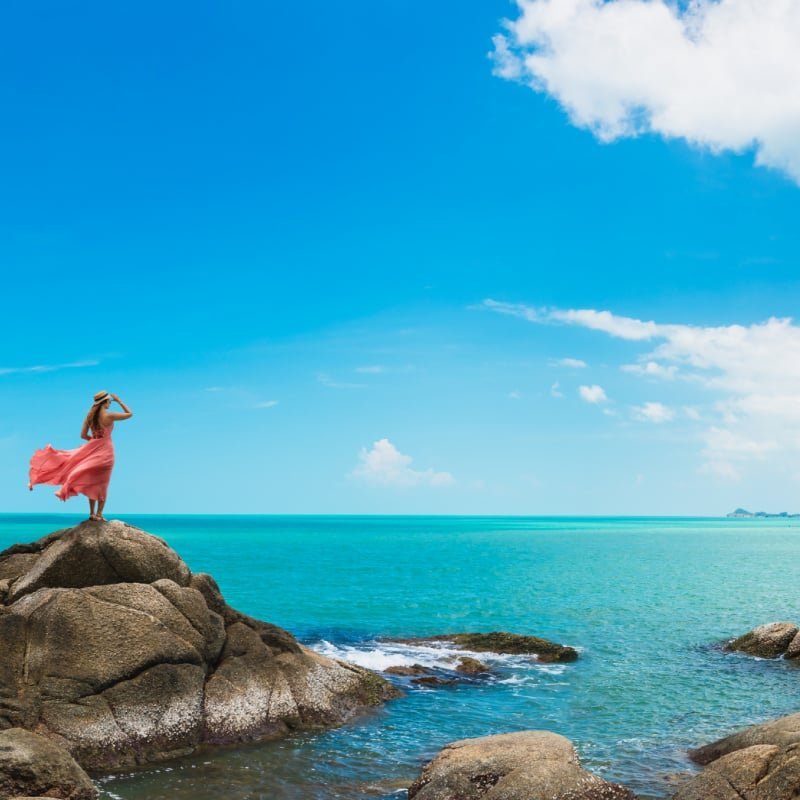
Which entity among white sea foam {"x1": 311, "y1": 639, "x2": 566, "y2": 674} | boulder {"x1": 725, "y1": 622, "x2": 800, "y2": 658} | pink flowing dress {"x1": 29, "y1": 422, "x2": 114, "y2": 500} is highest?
pink flowing dress {"x1": 29, "y1": 422, "x2": 114, "y2": 500}

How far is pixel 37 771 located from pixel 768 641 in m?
32.9

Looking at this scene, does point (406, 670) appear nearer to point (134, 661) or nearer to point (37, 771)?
point (134, 661)

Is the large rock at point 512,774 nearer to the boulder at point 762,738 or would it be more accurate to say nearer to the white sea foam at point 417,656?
the boulder at point 762,738

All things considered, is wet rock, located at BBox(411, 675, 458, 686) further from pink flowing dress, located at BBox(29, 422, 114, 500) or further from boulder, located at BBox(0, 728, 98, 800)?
boulder, located at BBox(0, 728, 98, 800)

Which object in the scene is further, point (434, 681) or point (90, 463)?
point (434, 681)

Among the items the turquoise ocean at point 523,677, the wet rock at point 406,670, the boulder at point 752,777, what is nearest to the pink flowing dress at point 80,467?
the turquoise ocean at point 523,677

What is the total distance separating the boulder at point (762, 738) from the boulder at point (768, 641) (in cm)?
1731

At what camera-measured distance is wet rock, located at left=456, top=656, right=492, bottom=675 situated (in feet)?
103

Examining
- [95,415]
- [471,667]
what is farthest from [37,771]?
[471,667]

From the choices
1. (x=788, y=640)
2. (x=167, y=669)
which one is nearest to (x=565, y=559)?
(x=788, y=640)

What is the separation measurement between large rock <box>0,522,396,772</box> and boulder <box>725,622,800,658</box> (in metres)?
22.4

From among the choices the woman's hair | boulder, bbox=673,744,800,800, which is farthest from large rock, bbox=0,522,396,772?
boulder, bbox=673,744,800,800

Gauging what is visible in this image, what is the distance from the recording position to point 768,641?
120 feet

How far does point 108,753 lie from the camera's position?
1848cm
